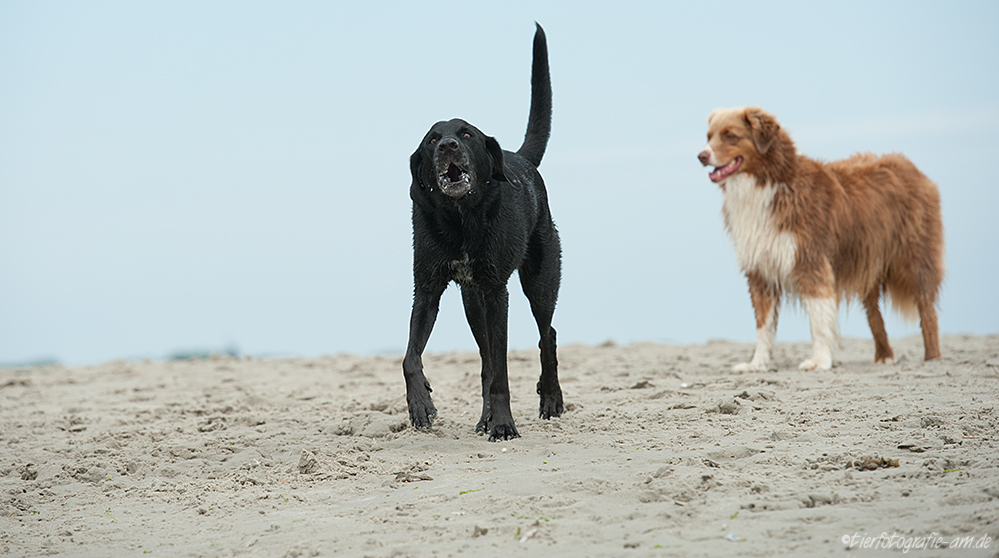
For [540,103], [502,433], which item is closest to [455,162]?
[502,433]

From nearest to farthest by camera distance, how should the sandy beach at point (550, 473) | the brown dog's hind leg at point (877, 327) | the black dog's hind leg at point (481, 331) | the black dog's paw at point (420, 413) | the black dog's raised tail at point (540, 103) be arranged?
the sandy beach at point (550, 473)
the black dog's paw at point (420, 413)
the black dog's hind leg at point (481, 331)
the black dog's raised tail at point (540, 103)
the brown dog's hind leg at point (877, 327)

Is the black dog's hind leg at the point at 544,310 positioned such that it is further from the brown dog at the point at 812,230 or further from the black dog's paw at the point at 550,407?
the brown dog at the point at 812,230

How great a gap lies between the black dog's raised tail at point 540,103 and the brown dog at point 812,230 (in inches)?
87.2

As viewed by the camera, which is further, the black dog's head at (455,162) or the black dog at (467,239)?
the black dog at (467,239)

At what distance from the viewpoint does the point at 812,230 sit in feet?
23.5

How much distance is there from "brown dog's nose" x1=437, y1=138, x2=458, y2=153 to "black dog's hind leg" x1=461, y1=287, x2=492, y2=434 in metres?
0.88

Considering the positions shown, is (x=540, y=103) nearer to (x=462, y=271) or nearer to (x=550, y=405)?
(x=462, y=271)

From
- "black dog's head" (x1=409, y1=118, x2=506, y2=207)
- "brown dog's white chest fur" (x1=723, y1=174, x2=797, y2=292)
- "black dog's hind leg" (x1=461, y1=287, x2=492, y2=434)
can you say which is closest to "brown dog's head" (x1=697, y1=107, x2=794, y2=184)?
"brown dog's white chest fur" (x1=723, y1=174, x2=797, y2=292)

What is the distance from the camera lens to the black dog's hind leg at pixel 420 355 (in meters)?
4.29

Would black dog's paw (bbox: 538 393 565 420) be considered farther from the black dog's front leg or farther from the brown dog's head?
the brown dog's head

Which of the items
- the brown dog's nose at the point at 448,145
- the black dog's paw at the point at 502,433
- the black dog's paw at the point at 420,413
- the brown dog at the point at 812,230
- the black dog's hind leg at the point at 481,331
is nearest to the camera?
the brown dog's nose at the point at 448,145

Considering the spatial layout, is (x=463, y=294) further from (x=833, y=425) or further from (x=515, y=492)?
(x=833, y=425)

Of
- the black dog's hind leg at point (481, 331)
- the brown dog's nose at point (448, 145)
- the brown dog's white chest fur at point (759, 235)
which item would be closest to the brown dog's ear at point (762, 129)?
the brown dog's white chest fur at point (759, 235)

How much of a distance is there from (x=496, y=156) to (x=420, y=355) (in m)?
1.14
